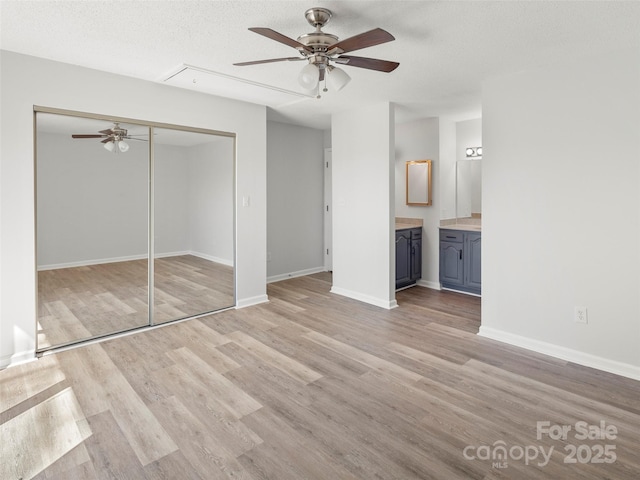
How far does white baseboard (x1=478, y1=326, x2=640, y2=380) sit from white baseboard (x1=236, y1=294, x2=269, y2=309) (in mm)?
2477

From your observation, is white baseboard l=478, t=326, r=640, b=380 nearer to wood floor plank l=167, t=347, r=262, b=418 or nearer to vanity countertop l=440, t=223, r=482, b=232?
vanity countertop l=440, t=223, r=482, b=232

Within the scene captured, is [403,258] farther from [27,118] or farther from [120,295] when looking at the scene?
[27,118]

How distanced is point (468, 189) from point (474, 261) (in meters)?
1.17

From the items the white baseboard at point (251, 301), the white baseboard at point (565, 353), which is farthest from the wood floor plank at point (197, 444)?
the white baseboard at point (565, 353)

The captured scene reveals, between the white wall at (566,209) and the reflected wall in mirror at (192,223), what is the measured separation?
2750 mm

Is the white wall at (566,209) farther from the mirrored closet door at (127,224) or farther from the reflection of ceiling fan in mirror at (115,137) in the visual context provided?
the reflection of ceiling fan in mirror at (115,137)

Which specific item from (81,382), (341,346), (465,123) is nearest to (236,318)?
(341,346)

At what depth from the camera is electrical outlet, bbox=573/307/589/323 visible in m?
2.99

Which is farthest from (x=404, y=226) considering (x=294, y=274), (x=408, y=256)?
(x=294, y=274)

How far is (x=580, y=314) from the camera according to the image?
3012mm

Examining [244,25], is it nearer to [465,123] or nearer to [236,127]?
[236,127]

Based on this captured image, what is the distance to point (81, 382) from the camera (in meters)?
2.69

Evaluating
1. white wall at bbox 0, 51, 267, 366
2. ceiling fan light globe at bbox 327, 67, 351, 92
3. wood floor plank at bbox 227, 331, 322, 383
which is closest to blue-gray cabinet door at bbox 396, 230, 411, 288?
wood floor plank at bbox 227, 331, 322, 383

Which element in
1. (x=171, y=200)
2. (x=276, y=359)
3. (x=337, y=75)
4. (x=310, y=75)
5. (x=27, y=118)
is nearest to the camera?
(x=310, y=75)
